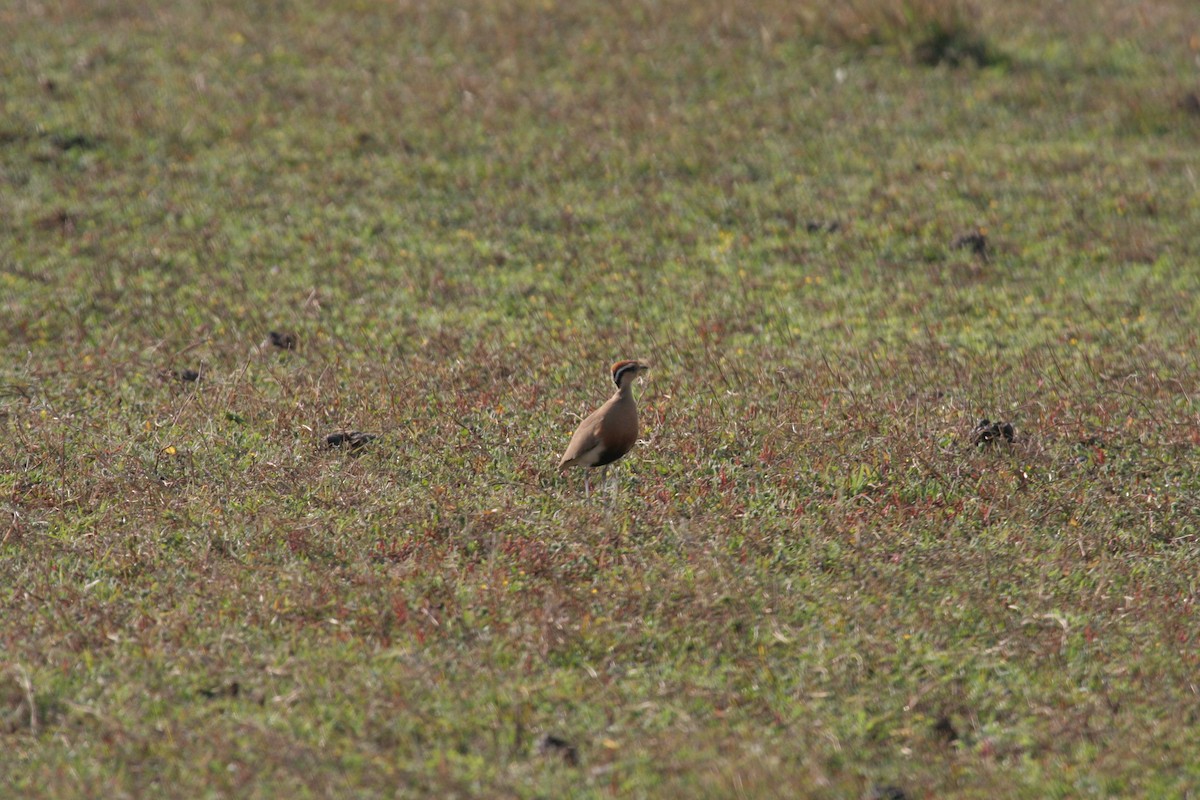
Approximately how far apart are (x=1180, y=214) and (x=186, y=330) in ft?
34.0

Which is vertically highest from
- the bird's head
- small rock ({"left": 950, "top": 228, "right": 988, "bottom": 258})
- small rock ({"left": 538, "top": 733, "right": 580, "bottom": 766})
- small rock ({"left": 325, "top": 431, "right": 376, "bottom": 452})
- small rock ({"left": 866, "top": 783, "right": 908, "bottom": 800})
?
the bird's head

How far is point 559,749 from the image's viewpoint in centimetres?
674

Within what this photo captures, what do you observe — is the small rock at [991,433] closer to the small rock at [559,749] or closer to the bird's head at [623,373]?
the bird's head at [623,373]

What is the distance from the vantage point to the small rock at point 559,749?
6707 millimetres

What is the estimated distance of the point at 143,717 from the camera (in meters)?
6.89

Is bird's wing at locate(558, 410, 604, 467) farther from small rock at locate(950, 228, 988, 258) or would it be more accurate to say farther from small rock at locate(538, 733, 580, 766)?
small rock at locate(950, 228, 988, 258)

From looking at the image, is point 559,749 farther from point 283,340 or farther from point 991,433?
point 283,340

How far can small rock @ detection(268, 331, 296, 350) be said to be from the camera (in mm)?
12742

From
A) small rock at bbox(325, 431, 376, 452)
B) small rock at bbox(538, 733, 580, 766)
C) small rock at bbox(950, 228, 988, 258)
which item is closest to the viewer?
small rock at bbox(538, 733, 580, 766)

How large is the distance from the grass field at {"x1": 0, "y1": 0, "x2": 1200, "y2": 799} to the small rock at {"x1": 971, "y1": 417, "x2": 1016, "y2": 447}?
0.24 meters

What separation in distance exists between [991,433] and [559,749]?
15.2 feet

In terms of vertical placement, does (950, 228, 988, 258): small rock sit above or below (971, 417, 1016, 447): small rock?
above

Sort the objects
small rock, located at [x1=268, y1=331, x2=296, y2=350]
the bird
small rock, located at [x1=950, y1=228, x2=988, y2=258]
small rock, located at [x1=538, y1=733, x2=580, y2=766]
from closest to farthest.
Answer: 1. small rock, located at [x1=538, y1=733, x2=580, y2=766]
2. the bird
3. small rock, located at [x1=268, y1=331, x2=296, y2=350]
4. small rock, located at [x1=950, y1=228, x2=988, y2=258]

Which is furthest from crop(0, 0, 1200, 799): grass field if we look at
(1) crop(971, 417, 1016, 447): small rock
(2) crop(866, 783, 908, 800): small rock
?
(1) crop(971, 417, 1016, 447): small rock
